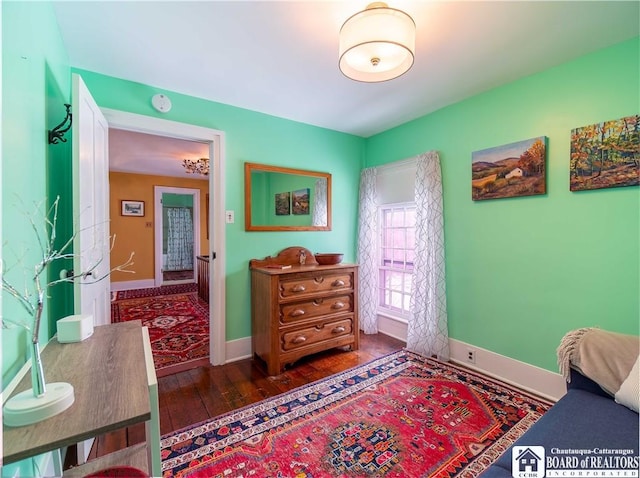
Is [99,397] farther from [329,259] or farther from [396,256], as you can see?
[396,256]

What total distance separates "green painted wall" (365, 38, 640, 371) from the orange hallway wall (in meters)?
5.52

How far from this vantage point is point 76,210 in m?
1.51

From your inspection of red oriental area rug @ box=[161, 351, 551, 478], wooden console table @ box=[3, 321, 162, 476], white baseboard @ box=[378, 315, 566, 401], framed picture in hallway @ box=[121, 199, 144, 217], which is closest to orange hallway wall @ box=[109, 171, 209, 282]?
framed picture in hallway @ box=[121, 199, 144, 217]

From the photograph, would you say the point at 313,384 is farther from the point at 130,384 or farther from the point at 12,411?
the point at 12,411

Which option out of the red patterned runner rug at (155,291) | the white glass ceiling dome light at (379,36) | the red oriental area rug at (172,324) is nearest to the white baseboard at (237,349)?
the red oriental area rug at (172,324)

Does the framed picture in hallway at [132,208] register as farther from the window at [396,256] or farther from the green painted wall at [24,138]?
the window at [396,256]

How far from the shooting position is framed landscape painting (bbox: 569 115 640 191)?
5.77 ft

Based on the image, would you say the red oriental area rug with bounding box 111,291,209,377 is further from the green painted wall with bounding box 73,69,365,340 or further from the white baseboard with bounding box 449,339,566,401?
the white baseboard with bounding box 449,339,566,401

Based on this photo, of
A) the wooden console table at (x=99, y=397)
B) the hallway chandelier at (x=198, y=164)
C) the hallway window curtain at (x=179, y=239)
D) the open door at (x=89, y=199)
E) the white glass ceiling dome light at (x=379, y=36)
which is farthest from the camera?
the hallway window curtain at (x=179, y=239)

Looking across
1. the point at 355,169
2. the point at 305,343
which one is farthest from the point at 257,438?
the point at 355,169

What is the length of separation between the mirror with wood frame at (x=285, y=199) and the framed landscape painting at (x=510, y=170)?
1529mm

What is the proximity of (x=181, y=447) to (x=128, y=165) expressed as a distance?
5096 mm

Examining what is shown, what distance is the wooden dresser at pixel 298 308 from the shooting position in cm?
254

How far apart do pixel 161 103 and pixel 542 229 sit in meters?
3.09
